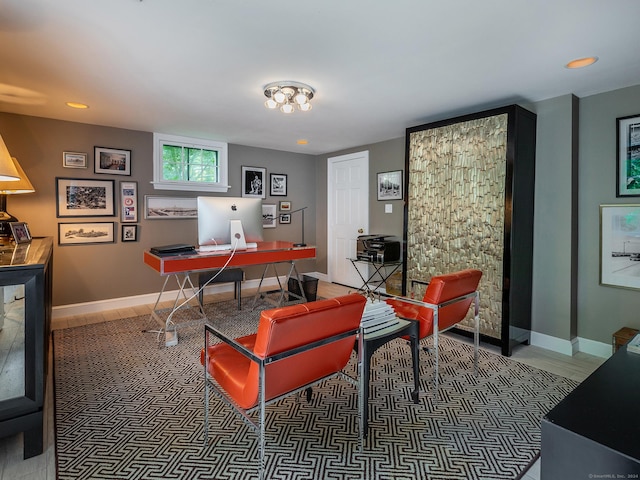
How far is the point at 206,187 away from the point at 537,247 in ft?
14.2

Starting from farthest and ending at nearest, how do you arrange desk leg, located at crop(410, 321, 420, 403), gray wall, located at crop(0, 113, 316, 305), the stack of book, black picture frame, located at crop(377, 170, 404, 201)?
black picture frame, located at crop(377, 170, 404, 201) → gray wall, located at crop(0, 113, 316, 305) → desk leg, located at crop(410, 321, 420, 403) → the stack of book

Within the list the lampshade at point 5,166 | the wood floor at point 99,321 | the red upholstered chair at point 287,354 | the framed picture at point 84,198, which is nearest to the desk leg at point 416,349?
the red upholstered chair at point 287,354

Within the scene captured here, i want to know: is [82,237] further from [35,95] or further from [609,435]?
[609,435]

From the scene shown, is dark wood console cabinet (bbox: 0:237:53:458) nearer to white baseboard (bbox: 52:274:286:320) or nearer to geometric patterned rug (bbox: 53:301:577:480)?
geometric patterned rug (bbox: 53:301:577:480)

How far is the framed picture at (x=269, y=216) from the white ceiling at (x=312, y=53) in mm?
2153

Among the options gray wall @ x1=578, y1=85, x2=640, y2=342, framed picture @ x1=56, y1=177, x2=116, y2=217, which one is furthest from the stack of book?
framed picture @ x1=56, y1=177, x2=116, y2=217

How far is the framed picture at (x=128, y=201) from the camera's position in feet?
14.5

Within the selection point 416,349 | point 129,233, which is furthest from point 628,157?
point 129,233

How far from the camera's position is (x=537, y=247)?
328cm

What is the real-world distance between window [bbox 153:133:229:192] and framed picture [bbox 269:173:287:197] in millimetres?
848

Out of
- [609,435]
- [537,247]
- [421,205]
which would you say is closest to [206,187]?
[421,205]

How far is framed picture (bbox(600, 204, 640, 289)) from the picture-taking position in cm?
283

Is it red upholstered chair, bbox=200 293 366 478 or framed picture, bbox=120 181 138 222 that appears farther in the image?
framed picture, bbox=120 181 138 222

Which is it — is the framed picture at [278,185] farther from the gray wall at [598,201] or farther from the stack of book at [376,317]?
the gray wall at [598,201]
